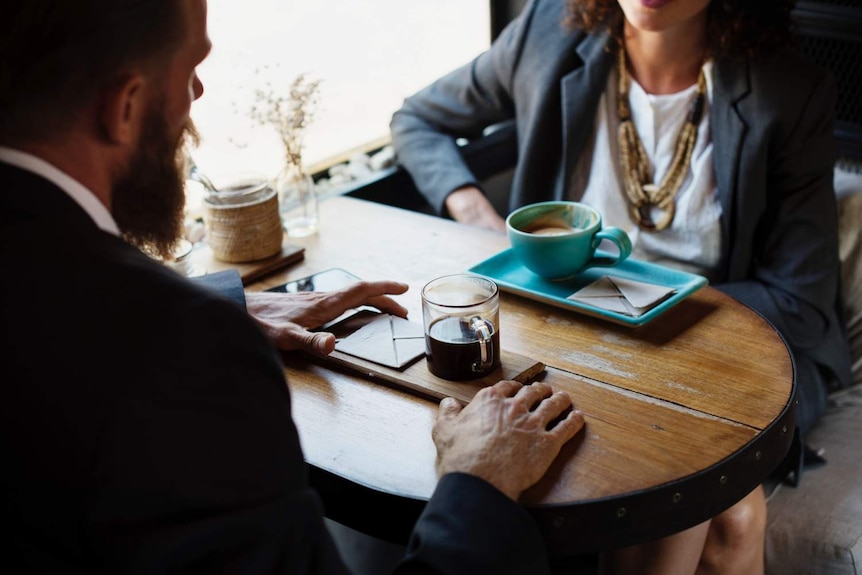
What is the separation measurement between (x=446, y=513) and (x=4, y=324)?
1.53 feet

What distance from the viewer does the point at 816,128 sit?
1.77 meters

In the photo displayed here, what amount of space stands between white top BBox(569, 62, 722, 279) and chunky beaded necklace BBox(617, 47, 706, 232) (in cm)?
1

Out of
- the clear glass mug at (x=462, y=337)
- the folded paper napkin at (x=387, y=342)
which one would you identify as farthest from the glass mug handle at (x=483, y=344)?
the folded paper napkin at (x=387, y=342)

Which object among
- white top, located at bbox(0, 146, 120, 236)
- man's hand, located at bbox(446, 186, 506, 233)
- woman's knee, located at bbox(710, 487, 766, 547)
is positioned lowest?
woman's knee, located at bbox(710, 487, 766, 547)

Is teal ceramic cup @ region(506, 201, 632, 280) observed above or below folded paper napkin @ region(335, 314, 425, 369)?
above

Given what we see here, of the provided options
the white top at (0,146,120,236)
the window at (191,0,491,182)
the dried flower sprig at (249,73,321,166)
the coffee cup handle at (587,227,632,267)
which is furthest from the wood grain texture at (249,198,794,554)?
the window at (191,0,491,182)

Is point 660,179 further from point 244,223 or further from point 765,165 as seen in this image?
point 244,223

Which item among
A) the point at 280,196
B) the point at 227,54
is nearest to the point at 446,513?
the point at 280,196

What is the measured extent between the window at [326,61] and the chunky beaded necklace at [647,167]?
747 millimetres

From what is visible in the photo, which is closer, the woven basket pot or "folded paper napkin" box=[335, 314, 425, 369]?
"folded paper napkin" box=[335, 314, 425, 369]

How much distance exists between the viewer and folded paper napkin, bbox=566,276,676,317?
1309 mm

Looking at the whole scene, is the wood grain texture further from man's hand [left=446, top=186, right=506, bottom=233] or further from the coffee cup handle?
man's hand [left=446, top=186, right=506, bottom=233]

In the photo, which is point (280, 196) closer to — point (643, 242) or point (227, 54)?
point (227, 54)

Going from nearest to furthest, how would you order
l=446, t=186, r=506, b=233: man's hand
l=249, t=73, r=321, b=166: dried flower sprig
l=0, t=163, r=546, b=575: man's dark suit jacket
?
l=0, t=163, r=546, b=575: man's dark suit jacket, l=249, t=73, r=321, b=166: dried flower sprig, l=446, t=186, r=506, b=233: man's hand
